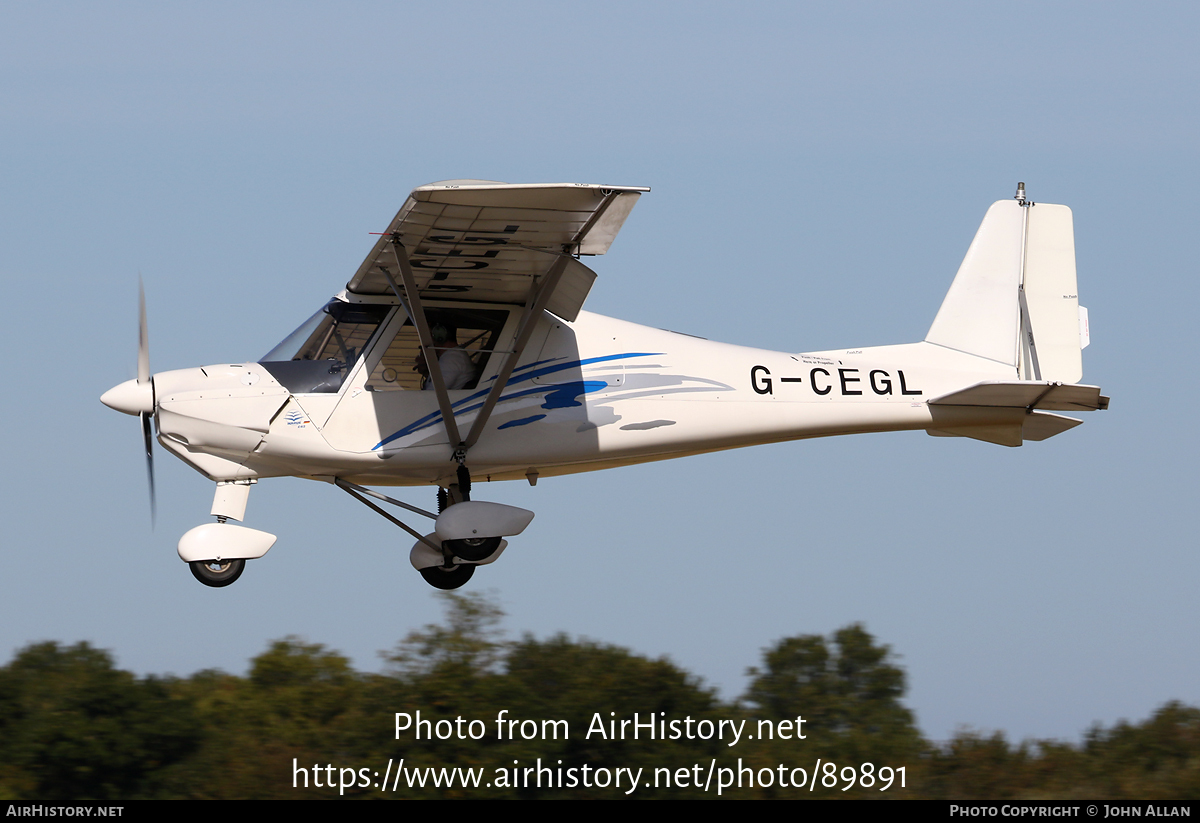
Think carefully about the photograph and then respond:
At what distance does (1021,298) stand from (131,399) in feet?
25.9

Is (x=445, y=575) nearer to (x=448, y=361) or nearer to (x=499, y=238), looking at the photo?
(x=448, y=361)

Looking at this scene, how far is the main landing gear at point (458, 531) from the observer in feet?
35.4

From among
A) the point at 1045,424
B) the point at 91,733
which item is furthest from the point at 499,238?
the point at 91,733

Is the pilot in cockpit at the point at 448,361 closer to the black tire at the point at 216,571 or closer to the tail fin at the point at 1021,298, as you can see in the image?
the black tire at the point at 216,571

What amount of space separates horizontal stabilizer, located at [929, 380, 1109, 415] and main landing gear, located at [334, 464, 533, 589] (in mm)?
3916

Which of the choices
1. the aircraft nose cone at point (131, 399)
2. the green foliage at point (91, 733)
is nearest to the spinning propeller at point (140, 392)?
the aircraft nose cone at point (131, 399)

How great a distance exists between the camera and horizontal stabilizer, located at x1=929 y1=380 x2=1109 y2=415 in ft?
37.7

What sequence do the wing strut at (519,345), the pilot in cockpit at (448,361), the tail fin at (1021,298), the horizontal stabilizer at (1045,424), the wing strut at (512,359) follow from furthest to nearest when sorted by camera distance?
1. the tail fin at (1021,298)
2. the horizontal stabilizer at (1045,424)
3. the pilot in cockpit at (448,361)
4. the wing strut at (512,359)
5. the wing strut at (519,345)

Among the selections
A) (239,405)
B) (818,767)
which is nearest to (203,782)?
(818,767)

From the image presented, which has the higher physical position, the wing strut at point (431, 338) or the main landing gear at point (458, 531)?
the wing strut at point (431, 338)

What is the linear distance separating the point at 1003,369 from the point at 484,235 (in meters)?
5.38

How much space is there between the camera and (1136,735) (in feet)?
66.7

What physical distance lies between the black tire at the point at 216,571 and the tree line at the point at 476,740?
7570 mm

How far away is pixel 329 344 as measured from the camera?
35.8 feet
